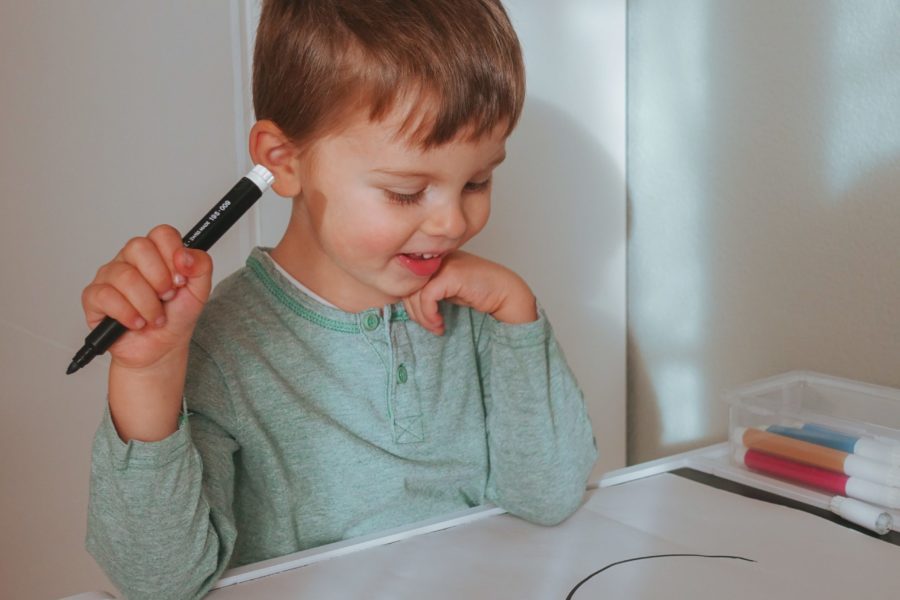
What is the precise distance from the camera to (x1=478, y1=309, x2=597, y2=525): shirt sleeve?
76cm

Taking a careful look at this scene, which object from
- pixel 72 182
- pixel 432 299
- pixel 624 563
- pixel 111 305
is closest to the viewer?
pixel 111 305

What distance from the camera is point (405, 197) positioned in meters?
0.67

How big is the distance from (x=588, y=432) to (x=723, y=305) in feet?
1.33

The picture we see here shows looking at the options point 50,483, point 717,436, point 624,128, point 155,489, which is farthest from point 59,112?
point 717,436

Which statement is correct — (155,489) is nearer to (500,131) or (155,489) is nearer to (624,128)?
(500,131)

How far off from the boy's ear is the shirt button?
12 cm

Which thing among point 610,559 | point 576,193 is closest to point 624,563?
point 610,559

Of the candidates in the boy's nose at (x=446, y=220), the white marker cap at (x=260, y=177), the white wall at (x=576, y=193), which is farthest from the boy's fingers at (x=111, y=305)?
the white wall at (x=576, y=193)

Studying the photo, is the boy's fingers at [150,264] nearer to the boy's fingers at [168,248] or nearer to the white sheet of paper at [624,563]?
the boy's fingers at [168,248]

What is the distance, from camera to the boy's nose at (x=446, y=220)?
→ 67 centimetres

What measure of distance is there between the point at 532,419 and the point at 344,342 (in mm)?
174

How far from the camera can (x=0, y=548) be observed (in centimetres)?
88

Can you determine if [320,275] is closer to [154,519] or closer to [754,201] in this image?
[154,519]

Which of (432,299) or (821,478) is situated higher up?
(432,299)
